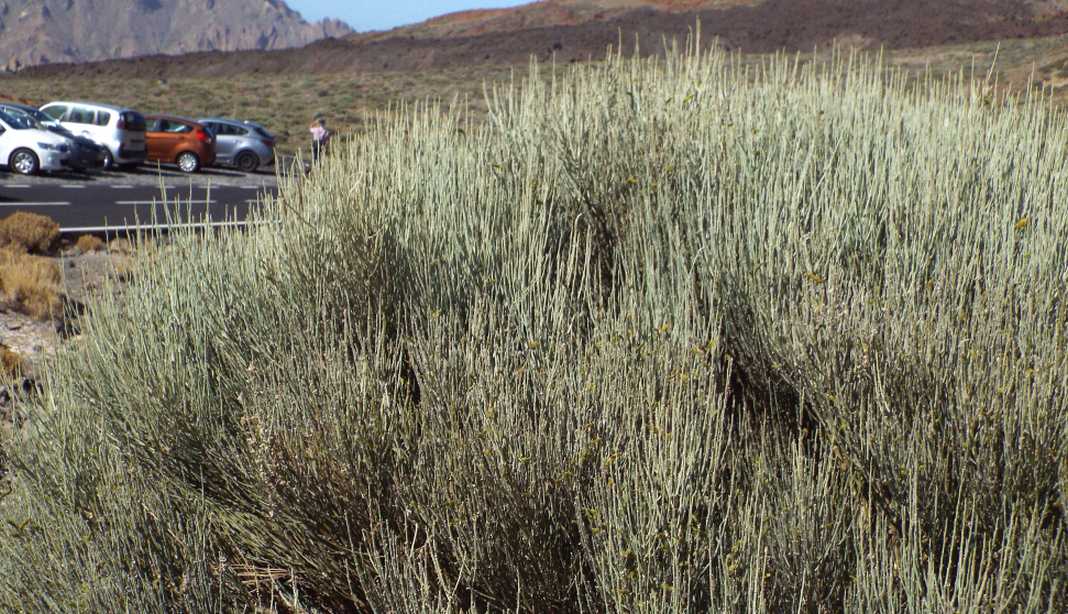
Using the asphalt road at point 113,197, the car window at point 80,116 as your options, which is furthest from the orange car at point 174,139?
the car window at point 80,116

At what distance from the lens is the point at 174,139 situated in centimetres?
2716

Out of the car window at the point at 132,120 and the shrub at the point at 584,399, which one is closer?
the shrub at the point at 584,399

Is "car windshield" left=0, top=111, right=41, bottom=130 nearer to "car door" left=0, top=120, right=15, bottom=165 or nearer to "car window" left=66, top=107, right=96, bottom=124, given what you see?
"car door" left=0, top=120, right=15, bottom=165

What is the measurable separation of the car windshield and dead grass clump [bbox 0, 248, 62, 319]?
13.4m

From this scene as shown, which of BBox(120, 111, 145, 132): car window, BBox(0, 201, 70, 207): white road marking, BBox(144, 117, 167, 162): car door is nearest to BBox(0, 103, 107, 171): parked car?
BBox(120, 111, 145, 132): car window

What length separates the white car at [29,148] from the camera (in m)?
21.7

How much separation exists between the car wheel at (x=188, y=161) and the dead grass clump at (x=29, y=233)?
15.1m

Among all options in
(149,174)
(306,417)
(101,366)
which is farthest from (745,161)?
(149,174)

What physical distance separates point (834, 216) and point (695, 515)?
1.80 metres

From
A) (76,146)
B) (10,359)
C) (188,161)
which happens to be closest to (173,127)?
(188,161)

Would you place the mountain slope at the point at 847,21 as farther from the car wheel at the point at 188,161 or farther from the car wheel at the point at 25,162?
the car wheel at the point at 25,162

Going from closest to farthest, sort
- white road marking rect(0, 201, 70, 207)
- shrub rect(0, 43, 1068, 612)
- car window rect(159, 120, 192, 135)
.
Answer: shrub rect(0, 43, 1068, 612) → white road marking rect(0, 201, 70, 207) → car window rect(159, 120, 192, 135)

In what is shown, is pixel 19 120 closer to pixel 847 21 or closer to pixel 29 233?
pixel 29 233

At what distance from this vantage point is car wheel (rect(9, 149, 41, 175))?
21.9 metres
